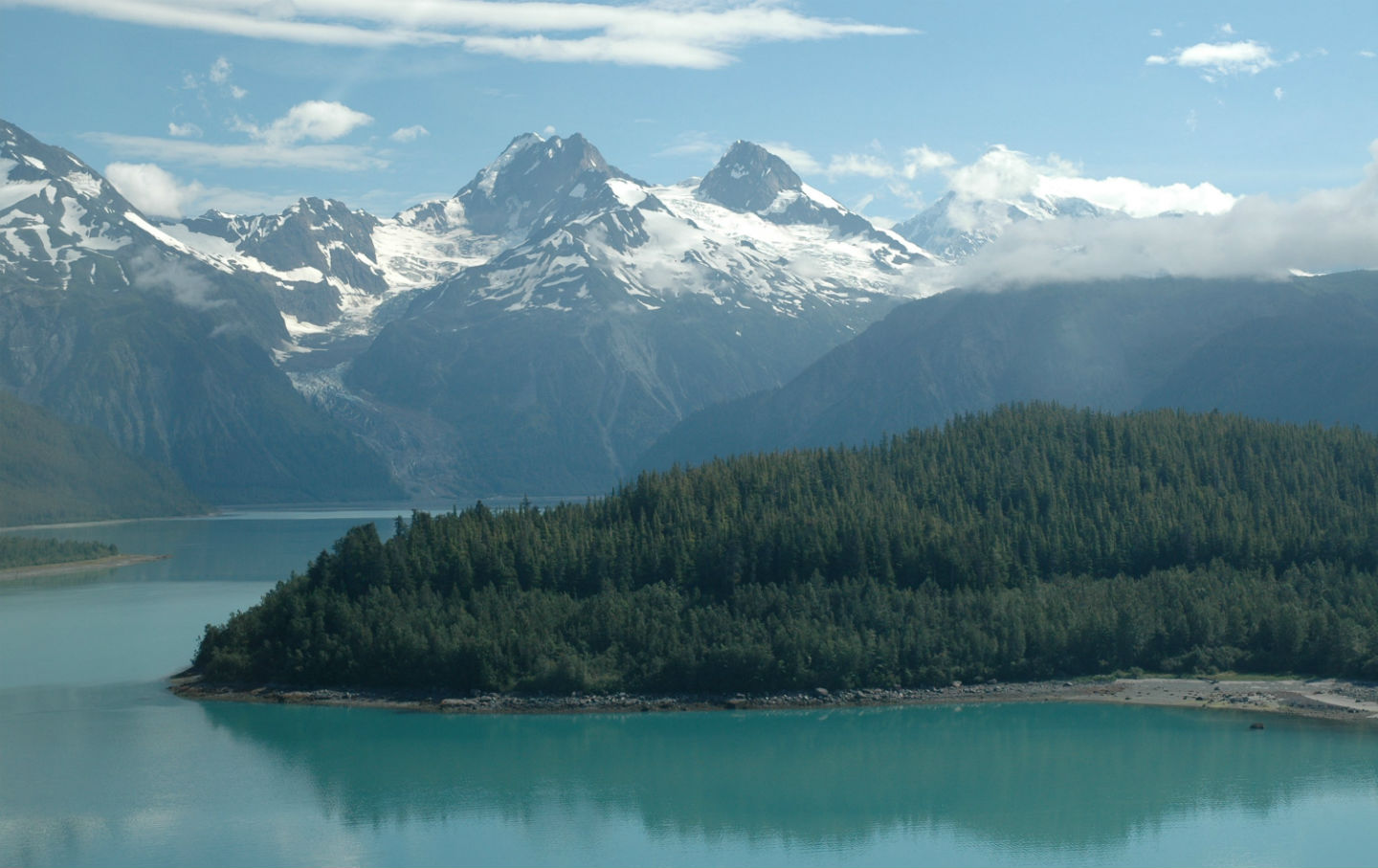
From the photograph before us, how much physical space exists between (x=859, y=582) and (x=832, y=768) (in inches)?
1172

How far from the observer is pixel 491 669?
104000mm

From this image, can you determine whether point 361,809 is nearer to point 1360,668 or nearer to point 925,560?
point 925,560

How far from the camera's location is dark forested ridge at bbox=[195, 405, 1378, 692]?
105750 millimetres

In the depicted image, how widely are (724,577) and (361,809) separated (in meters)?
44.3

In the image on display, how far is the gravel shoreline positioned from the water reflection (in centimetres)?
131

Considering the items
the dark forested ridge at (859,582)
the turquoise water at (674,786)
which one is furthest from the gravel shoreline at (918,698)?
the turquoise water at (674,786)

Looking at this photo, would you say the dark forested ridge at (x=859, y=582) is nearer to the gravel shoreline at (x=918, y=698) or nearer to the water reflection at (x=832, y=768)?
the gravel shoreline at (x=918, y=698)

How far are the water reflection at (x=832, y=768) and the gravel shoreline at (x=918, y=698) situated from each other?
1312mm

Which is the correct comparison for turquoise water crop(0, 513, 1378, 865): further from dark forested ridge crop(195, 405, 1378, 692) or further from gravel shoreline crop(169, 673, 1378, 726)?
dark forested ridge crop(195, 405, 1378, 692)

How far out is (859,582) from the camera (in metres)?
117

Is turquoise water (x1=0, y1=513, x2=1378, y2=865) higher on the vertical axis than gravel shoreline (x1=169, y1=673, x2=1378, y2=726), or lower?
lower

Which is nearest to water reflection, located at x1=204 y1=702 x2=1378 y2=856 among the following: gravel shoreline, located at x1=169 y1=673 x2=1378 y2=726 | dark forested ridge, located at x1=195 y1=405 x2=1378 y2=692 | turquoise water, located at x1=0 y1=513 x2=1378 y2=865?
turquoise water, located at x1=0 y1=513 x2=1378 y2=865

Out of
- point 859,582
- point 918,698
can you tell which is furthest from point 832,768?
point 859,582

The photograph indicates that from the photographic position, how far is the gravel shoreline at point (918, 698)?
332ft
